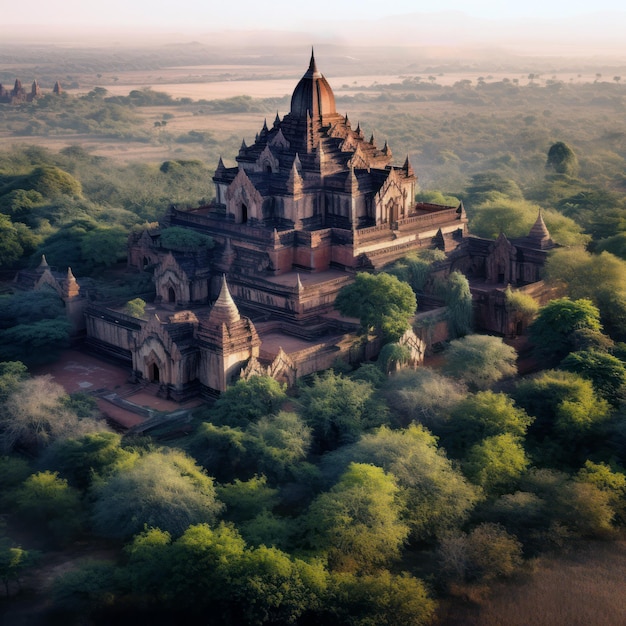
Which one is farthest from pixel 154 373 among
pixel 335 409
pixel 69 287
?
pixel 335 409

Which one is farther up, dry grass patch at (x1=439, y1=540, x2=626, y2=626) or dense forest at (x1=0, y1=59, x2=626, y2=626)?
dense forest at (x1=0, y1=59, x2=626, y2=626)

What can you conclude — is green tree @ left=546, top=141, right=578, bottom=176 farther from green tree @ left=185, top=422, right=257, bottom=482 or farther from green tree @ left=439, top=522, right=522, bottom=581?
green tree @ left=439, top=522, right=522, bottom=581

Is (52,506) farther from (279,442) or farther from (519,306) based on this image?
(519,306)

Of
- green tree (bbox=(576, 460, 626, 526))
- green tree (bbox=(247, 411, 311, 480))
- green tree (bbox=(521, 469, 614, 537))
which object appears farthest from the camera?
green tree (bbox=(247, 411, 311, 480))

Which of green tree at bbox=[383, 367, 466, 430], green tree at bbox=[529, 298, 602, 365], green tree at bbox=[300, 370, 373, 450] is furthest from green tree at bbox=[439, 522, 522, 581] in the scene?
green tree at bbox=[529, 298, 602, 365]

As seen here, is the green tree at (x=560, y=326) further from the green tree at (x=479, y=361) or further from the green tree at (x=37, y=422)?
the green tree at (x=37, y=422)

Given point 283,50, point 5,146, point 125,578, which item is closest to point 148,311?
point 125,578
